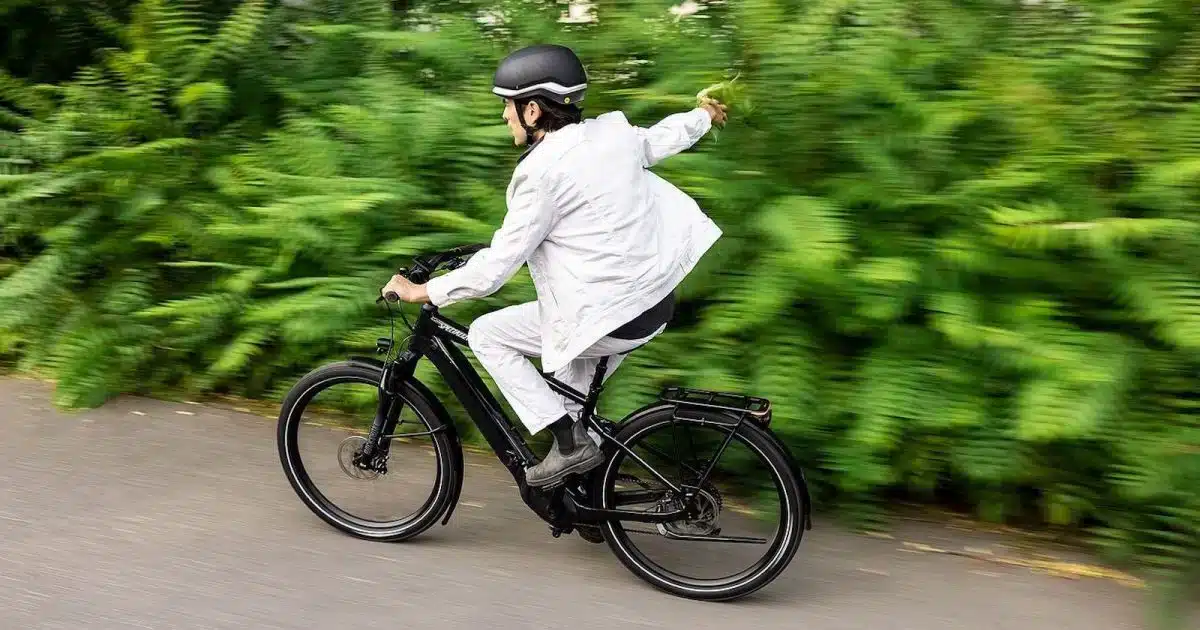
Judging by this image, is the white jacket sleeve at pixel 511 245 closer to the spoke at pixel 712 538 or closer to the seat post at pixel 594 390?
the seat post at pixel 594 390

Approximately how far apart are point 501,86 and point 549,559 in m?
1.86

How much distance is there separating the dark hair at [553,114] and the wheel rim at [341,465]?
4.14 feet

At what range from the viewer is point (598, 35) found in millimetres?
5336

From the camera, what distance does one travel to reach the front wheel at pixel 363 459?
4.38 meters

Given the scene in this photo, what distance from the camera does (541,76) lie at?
3703mm

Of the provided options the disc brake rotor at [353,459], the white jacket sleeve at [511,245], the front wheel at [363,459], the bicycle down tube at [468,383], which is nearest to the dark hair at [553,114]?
the white jacket sleeve at [511,245]

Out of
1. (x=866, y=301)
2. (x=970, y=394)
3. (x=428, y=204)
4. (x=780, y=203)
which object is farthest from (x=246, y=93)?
(x=970, y=394)

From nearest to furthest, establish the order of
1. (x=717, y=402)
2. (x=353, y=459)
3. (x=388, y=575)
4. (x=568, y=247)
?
(x=568, y=247) < (x=717, y=402) < (x=388, y=575) < (x=353, y=459)

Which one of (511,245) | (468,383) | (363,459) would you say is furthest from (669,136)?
(363,459)

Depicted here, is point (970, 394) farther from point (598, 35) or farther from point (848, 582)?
point (598, 35)

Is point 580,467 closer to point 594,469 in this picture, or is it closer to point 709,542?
point 594,469

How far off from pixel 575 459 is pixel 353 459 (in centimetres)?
101

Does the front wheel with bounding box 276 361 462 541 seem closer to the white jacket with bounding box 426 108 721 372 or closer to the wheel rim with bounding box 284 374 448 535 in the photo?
the wheel rim with bounding box 284 374 448 535

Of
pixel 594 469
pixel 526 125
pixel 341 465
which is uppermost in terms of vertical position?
pixel 526 125
